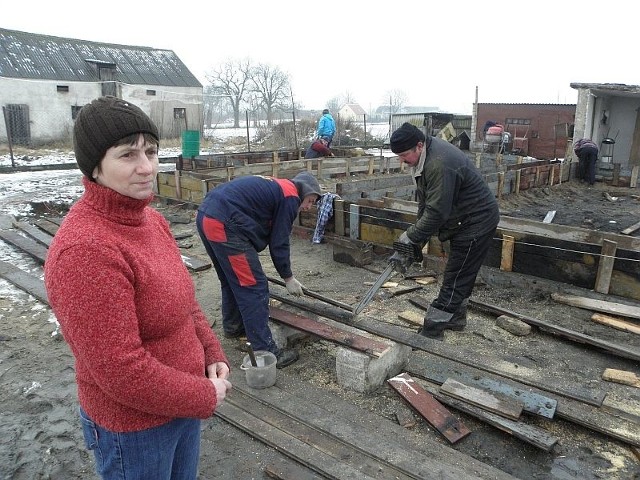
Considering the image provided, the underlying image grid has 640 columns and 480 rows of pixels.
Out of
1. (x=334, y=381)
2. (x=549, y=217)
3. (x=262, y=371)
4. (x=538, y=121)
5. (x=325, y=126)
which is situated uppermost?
(x=538, y=121)

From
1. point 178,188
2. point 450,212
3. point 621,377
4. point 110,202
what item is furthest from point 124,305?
point 178,188

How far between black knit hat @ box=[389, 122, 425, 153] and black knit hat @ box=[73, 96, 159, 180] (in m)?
2.95

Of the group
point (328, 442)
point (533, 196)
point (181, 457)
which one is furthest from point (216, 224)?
point (533, 196)

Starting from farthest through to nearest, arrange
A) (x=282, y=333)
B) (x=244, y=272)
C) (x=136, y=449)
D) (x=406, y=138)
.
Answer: (x=282, y=333)
(x=406, y=138)
(x=244, y=272)
(x=136, y=449)

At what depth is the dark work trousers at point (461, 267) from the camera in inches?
171

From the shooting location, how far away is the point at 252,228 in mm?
3729

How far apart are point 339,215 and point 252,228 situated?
3573 mm

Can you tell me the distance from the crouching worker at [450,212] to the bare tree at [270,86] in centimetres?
5128

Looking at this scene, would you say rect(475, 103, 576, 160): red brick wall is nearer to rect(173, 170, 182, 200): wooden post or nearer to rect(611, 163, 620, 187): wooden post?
rect(611, 163, 620, 187): wooden post

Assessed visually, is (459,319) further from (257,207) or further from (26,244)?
(26,244)

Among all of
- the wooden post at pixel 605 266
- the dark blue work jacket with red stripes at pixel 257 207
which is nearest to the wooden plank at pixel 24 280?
the dark blue work jacket with red stripes at pixel 257 207

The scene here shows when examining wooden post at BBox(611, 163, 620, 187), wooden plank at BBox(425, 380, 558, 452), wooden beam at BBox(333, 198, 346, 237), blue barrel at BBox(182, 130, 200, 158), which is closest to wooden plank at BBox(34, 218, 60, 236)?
wooden beam at BBox(333, 198, 346, 237)

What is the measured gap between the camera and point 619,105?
18.3 m

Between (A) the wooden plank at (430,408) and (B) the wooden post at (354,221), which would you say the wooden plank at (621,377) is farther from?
(B) the wooden post at (354,221)
